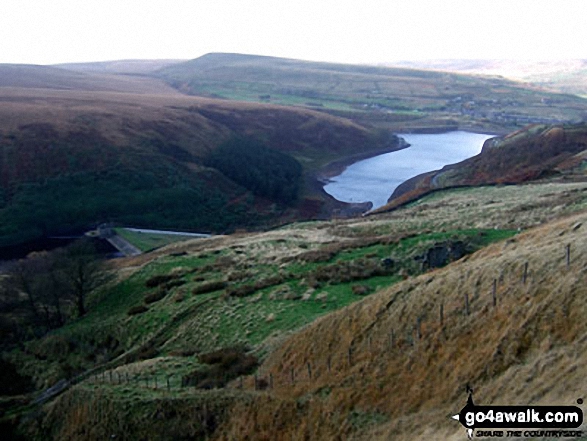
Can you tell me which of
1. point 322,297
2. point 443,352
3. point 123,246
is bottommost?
point 123,246

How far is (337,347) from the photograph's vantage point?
1576 cm

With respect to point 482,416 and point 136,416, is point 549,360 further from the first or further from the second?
point 136,416

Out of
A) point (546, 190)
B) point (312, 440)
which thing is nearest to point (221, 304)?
point (312, 440)

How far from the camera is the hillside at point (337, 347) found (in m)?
11.8

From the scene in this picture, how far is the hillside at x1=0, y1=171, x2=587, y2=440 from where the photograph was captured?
11.8 meters

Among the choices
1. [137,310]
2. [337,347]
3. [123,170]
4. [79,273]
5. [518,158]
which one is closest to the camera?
[337,347]

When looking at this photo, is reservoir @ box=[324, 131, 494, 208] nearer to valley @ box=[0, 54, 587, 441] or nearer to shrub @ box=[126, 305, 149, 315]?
valley @ box=[0, 54, 587, 441]

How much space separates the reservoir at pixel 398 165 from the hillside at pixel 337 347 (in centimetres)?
5679

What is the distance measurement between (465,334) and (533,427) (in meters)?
3.95

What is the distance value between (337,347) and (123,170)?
71.5 meters

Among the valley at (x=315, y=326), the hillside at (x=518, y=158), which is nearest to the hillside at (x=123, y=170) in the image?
the valley at (x=315, y=326)

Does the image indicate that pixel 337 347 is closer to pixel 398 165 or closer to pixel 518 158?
pixel 518 158

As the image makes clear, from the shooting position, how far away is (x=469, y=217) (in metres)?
34.1

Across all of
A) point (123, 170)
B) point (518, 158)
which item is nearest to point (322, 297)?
point (518, 158)
